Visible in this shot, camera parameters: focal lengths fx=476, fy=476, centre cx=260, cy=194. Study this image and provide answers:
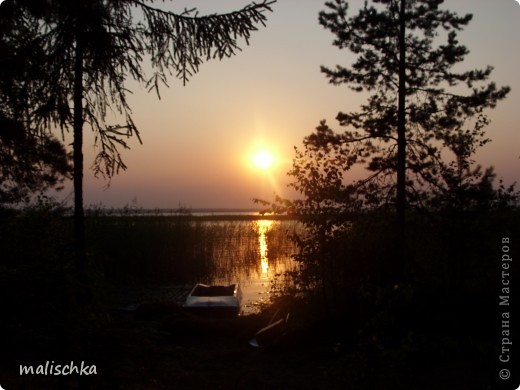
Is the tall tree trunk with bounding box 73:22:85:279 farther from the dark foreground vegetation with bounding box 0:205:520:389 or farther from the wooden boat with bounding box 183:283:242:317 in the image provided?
the wooden boat with bounding box 183:283:242:317

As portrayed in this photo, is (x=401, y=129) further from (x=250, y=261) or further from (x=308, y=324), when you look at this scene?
(x=250, y=261)

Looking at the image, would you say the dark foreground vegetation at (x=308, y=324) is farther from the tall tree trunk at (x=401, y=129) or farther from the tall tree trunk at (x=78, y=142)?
the tall tree trunk at (x=401, y=129)

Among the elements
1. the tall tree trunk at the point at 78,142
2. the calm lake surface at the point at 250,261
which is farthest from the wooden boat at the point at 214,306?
the tall tree trunk at the point at 78,142

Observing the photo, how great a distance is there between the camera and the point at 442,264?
49.1 ft

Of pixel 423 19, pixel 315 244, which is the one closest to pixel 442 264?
pixel 315 244

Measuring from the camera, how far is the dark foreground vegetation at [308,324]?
4656 millimetres

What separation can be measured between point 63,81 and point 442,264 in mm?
12415

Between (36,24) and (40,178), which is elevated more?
(36,24)

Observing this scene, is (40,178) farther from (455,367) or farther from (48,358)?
(455,367)

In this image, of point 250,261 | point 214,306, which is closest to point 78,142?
point 214,306

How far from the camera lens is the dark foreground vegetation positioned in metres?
4.66

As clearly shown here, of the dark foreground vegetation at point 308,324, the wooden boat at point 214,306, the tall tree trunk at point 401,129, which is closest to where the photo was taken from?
the dark foreground vegetation at point 308,324

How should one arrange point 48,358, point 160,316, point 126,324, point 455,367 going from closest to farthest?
point 48,358
point 126,324
point 455,367
point 160,316

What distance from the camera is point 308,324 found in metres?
12.7
